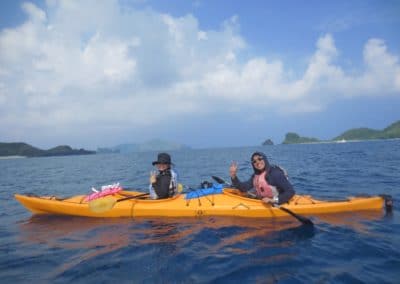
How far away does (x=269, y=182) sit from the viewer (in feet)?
29.0

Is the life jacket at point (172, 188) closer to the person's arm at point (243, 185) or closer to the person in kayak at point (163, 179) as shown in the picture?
the person in kayak at point (163, 179)

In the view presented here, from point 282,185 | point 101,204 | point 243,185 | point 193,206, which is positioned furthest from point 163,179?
point 282,185

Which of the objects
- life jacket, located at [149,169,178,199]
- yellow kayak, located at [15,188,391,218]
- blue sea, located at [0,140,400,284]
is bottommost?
blue sea, located at [0,140,400,284]

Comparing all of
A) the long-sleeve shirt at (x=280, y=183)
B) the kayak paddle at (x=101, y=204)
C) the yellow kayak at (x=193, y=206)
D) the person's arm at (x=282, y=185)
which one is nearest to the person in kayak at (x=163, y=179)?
the yellow kayak at (x=193, y=206)

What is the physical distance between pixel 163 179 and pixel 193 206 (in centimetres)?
128

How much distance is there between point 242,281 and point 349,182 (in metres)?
12.4

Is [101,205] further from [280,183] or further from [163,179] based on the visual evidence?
[280,183]

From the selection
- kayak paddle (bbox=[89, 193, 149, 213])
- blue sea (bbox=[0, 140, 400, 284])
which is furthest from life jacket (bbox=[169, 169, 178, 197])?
kayak paddle (bbox=[89, 193, 149, 213])

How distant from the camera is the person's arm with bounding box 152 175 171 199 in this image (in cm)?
966

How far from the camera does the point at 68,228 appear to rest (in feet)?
29.3

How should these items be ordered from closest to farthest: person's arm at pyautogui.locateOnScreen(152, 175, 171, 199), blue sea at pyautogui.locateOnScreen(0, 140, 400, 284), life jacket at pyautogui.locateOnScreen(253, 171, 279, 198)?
blue sea at pyautogui.locateOnScreen(0, 140, 400, 284)
life jacket at pyautogui.locateOnScreen(253, 171, 279, 198)
person's arm at pyautogui.locateOnScreen(152, 175, 171, 199)

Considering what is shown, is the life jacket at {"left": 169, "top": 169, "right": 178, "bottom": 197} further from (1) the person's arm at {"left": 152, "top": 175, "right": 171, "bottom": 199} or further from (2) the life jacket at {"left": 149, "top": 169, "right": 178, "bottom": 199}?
(1) the person's arm at {"left": 152, "top": 175, "right": 171, "bottom": 199}

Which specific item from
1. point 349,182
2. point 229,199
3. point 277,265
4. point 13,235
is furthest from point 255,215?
Answer: point 349,182

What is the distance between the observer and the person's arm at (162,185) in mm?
9664
